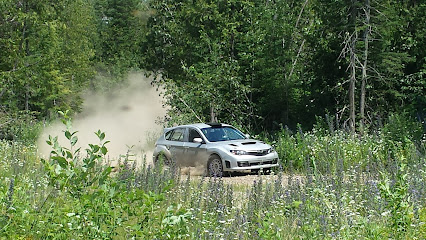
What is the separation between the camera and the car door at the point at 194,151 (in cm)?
1747

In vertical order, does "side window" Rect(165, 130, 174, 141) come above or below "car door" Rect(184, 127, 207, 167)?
above

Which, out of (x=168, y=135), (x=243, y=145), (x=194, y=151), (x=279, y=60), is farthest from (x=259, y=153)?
(x=279, y=60)

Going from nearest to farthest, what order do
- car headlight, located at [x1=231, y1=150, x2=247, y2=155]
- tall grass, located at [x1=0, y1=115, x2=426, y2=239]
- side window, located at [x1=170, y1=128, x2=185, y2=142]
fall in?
tall grass, located at [x1=0, y1=115, x2=426, y2=239] → car headlight, located at [x1=231, y1=150, x2=247, y2=155] → side window, located at [x1=170, y1=128, x2=185, y2=142]

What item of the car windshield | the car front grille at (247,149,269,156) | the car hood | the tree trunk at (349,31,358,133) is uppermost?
the tree trunk at (349,31,358,133)

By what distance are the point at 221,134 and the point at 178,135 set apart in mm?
1371

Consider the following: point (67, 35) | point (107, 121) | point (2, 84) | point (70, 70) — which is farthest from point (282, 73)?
point (67, 35)

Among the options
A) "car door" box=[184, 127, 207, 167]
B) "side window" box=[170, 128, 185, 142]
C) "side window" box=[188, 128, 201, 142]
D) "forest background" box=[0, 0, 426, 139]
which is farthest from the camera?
"forest background" box=[0, 0, 426, 139]

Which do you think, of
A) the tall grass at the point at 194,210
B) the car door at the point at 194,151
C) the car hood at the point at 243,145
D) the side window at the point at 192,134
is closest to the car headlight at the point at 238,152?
the car hood at the point at 243,145

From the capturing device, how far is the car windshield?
1788 cm

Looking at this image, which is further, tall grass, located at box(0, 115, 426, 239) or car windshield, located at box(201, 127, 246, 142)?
car windshield, located at box(201, 127, 246, 142)

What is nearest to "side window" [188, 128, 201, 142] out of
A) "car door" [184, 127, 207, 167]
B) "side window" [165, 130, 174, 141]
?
"car door" [184, 127, 207, 167]

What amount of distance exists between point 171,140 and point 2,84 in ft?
26.0

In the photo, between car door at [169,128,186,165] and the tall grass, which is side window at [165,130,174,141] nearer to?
car door at [169,128,186,165]

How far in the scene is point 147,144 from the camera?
88.9 feet
